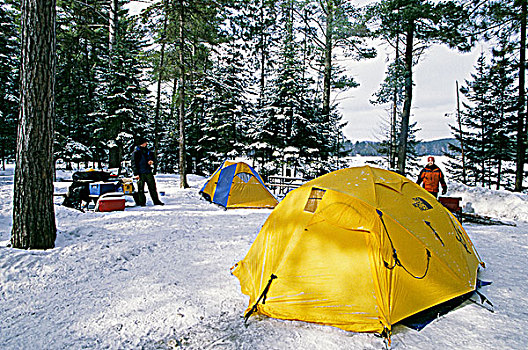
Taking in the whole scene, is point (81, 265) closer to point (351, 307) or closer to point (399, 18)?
point (351, 307)

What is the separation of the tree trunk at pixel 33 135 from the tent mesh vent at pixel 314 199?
397 centimetres

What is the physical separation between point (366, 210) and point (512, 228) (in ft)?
22.9

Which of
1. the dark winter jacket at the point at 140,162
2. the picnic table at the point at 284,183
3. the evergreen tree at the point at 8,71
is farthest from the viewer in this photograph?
the evergreen tree at the point at 8,71

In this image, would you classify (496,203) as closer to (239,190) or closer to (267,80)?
(239,190)

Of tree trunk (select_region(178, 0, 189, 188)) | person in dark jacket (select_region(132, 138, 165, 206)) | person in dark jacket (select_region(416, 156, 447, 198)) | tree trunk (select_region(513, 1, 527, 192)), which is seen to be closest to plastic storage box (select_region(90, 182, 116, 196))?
person in dark jacket (select_region(132, 138, 165, 206))

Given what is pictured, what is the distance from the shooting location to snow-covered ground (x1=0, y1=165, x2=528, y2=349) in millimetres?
2834

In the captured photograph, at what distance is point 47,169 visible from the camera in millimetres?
4504

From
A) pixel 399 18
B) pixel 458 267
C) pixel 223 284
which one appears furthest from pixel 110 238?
pixel 399 18

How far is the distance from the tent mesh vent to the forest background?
7988 millimetres

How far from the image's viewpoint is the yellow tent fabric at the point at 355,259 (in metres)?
3.15

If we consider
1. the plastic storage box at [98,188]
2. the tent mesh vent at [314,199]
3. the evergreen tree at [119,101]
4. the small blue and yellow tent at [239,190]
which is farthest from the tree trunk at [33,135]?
the evergreen tree at [119,101]

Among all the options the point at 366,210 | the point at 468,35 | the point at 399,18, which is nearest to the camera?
the point at 366,210

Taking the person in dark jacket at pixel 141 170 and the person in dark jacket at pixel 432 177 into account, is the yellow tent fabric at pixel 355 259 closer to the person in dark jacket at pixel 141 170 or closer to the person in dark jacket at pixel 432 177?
the person in dark jacket at pixel 432 177

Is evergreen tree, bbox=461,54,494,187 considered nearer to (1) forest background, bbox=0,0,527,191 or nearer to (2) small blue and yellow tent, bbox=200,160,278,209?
(1) forest background, bbox=0,0,527,191
